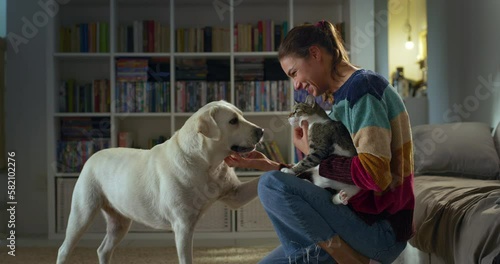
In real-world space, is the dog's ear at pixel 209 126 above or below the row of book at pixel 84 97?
below

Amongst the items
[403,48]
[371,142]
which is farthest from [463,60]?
[403,48]

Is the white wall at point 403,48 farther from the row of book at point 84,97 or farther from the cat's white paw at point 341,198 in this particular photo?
the cat's white paw at point 341,198

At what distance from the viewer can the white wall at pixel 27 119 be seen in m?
4.14

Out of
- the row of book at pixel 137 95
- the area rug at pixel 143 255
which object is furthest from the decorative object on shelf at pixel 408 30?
the area rug at pixel 143 255

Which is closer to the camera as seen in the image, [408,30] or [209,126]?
[209,126]

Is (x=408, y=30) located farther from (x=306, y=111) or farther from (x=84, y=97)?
(x=306, y=111)

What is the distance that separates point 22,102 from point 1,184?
0.64 meters

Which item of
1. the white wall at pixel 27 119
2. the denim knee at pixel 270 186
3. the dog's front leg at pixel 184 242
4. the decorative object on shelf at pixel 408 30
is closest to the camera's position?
the denim knee at pixel 270 186

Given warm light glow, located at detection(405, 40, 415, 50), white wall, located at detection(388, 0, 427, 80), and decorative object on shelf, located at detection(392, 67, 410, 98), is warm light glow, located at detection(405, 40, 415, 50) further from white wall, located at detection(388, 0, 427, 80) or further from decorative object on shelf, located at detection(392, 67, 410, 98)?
decorative object on shelf, located at detection(392, 67, 410, 98)

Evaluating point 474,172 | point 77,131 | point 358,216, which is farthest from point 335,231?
point 77,131

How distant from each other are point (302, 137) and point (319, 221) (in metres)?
0.31

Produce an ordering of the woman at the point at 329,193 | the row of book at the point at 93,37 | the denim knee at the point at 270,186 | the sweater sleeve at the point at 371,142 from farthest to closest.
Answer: the row of book at the point at 93,37
the denim knee at the point at 270,186
the woman at the point at 329,193
the sweater sleeve at the point at 371,142

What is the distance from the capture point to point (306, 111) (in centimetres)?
172

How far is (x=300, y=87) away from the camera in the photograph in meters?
1.72
